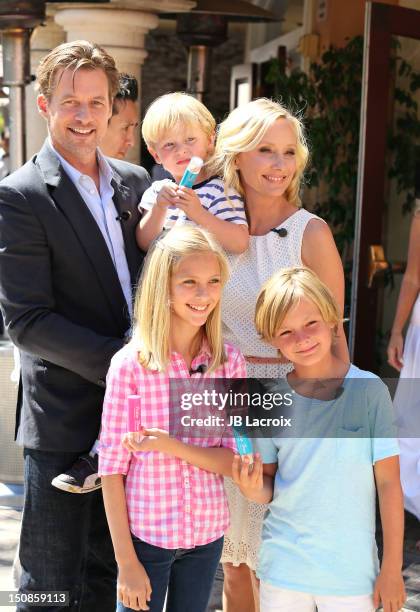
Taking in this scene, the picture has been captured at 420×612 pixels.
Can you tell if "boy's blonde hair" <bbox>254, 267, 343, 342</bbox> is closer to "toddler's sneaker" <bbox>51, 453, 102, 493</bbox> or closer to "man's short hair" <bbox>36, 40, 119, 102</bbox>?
"toddler's sneaker" <bbox>51, 453, 102, 493</bbox>

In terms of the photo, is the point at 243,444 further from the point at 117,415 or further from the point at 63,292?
the point at 63,292

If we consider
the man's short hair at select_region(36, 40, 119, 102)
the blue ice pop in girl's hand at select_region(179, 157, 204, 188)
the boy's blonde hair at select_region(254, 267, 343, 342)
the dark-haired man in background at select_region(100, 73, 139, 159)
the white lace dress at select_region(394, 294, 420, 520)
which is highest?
the man's short hair at select_region(36, 40, 119, 102)

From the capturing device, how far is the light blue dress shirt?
2.56 m

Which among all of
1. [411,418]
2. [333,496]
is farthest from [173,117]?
[411,418]

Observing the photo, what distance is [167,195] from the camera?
254 cm

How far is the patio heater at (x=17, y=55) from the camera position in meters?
4.91

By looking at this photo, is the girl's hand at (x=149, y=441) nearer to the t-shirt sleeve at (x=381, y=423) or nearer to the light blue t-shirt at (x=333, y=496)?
the light blue t-shirt at (x=333, y=496)

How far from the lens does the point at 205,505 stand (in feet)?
7.55

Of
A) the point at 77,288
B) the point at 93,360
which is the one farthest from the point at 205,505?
the point at 77,288

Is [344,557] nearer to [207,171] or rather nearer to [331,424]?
[331,424]

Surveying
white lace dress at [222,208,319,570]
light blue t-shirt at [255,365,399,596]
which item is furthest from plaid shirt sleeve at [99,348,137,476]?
white lace dress at [222,208,319,570]

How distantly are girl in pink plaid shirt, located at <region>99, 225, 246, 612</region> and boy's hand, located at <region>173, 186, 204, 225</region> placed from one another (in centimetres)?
20

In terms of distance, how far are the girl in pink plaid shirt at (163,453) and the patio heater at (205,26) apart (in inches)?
144

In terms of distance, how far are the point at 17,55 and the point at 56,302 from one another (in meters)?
2.99
